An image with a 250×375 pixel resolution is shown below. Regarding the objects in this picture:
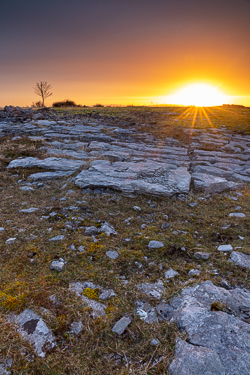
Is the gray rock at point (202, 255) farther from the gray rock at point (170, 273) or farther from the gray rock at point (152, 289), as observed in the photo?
the gray rock at point (152, 289)

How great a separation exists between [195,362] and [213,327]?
41cm

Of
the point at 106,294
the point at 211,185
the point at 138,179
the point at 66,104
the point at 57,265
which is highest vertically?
the point at 66,104

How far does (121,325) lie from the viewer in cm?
216

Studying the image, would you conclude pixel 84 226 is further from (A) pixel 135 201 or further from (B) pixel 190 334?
(B) pixel 190 334

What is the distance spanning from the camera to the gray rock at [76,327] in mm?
2092

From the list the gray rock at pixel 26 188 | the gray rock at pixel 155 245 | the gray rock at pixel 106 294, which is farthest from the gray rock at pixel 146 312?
the gray rock at pixel 26 188

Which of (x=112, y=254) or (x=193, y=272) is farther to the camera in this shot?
(x=112, y=254)

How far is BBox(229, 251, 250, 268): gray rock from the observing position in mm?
3080

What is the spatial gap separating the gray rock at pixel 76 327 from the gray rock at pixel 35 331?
7.5 inches

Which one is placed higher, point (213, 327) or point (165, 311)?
point (213, 327)

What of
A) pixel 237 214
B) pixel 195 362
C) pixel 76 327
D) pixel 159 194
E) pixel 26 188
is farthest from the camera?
pixel 26 188

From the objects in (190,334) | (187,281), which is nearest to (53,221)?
(187,281)

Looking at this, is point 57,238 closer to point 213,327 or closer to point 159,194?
point 213,327

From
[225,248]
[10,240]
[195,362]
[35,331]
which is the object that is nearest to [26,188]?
[10,240]
